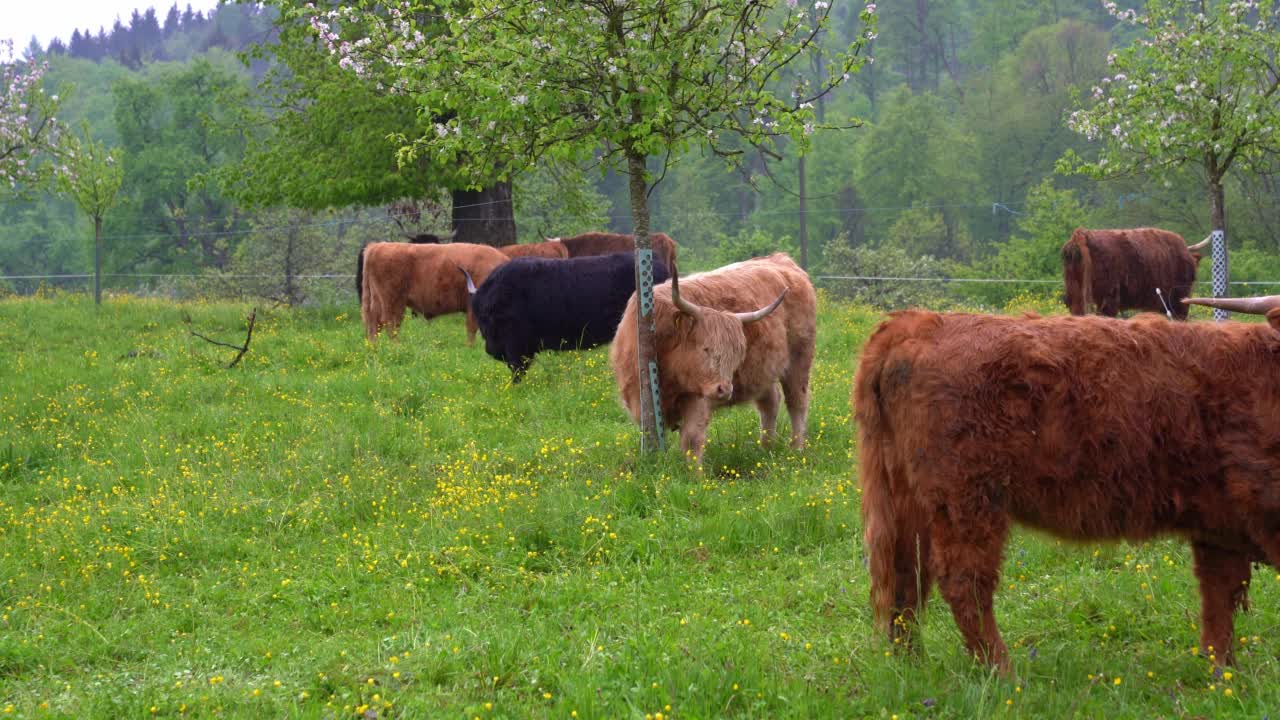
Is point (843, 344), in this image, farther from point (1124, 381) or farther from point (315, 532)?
point (1124, 381)

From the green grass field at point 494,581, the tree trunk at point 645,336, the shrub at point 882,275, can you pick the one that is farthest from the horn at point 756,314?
the shrub at point 882,275

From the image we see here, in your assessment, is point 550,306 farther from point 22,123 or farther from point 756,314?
point 22,123

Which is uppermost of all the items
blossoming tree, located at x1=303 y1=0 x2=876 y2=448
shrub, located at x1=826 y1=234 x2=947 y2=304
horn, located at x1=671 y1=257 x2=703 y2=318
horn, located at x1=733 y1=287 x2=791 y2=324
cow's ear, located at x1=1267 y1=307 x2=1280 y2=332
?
blossoming tree, located at x1=303 y1=0 x2=876 y2=448

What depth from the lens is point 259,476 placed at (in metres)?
8.23

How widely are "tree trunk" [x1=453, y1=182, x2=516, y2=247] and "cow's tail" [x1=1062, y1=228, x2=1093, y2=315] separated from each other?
10.2 m

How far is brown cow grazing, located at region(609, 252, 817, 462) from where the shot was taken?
8062 mm

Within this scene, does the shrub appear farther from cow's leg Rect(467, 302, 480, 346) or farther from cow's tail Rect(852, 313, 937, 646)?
cow's tail Rect(852, 313, 937, 646)

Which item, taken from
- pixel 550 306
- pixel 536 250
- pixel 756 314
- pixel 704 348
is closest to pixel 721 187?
pixel 536 250

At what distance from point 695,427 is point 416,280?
920cm

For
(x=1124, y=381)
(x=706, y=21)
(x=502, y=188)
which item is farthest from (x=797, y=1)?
(x=502, y=188)

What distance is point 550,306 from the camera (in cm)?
1180

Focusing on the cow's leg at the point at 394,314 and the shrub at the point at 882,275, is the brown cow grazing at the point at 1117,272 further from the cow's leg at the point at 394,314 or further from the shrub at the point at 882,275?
the shrub at the point at 882,275

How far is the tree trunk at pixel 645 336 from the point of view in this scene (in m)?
8.02

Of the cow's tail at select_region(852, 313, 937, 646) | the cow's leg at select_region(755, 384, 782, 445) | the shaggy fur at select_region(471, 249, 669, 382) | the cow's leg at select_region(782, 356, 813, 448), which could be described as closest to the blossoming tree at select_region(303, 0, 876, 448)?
the cow's leg at select_region(755, 384, 782, 445)
